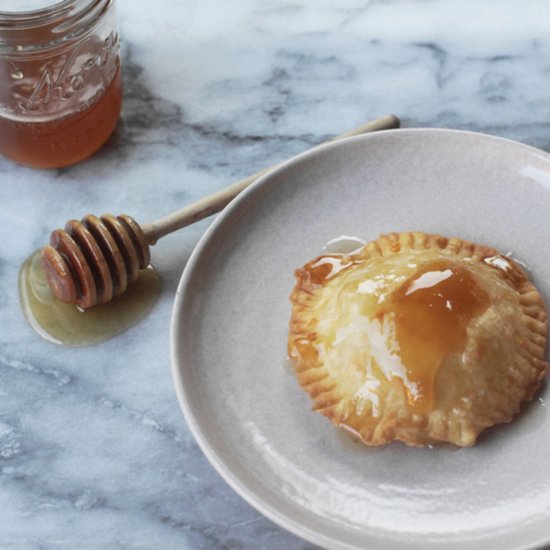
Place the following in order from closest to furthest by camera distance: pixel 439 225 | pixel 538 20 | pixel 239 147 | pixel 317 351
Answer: pixel 317 351, pixel 439 225, pixel 239 147, pixel 538 20

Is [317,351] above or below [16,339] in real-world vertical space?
above

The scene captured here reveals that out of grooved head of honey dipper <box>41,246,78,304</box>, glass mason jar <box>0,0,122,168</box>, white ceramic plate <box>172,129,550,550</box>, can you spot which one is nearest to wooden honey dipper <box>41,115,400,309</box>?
grooved head of honey dipper <box>41,246,78,304</box>

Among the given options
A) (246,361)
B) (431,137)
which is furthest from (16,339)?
(431,137)

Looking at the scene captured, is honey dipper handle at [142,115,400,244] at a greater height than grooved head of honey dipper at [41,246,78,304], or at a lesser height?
greater

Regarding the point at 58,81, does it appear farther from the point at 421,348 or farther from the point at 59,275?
the point at 421,348

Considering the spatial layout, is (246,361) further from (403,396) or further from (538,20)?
(538,20)

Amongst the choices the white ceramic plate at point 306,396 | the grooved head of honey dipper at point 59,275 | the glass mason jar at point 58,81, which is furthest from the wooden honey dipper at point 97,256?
the glass mason jar at point 58,81

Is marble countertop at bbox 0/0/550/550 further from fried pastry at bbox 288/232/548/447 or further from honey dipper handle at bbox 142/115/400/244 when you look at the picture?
fried pastry at bbox 288/232/548/447
